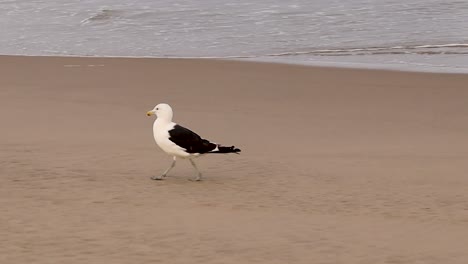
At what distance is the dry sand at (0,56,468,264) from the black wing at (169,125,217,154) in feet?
0.80

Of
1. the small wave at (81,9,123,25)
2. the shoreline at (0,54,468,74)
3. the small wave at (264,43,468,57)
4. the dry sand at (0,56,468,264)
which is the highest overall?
the dry sand at (0,56,468,264)

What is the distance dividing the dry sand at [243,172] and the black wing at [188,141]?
0.80 ft

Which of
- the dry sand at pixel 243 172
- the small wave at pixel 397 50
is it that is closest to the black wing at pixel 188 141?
the dry sand at pixel 243 172

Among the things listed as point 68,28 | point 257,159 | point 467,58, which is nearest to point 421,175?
point 257,159

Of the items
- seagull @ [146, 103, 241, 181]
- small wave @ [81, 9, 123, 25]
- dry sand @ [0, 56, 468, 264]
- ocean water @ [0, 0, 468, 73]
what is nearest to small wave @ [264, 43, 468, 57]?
ocean water @ [0, 0, 468, 73]

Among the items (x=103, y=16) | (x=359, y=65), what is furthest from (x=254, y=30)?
(x=359, y=65)

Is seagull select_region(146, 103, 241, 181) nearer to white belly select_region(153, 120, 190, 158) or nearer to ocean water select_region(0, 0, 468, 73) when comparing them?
white belly select_region(153, 120, 190, 158)

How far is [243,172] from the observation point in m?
7.99

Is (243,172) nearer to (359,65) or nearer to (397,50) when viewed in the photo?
(359,65)

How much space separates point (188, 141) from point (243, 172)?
637mm

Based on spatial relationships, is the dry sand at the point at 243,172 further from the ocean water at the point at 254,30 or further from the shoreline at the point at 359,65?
the ocean water at the point at 254,30

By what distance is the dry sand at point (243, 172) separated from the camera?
5.81 metres

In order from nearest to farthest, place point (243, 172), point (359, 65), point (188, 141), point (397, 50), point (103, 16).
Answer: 1. point (188, 141)
2. point (243, 172)
3. point (359, 65)
4. point (397, 50)
5. point (103, 16)

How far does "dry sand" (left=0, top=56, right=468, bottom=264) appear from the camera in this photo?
5.81m
